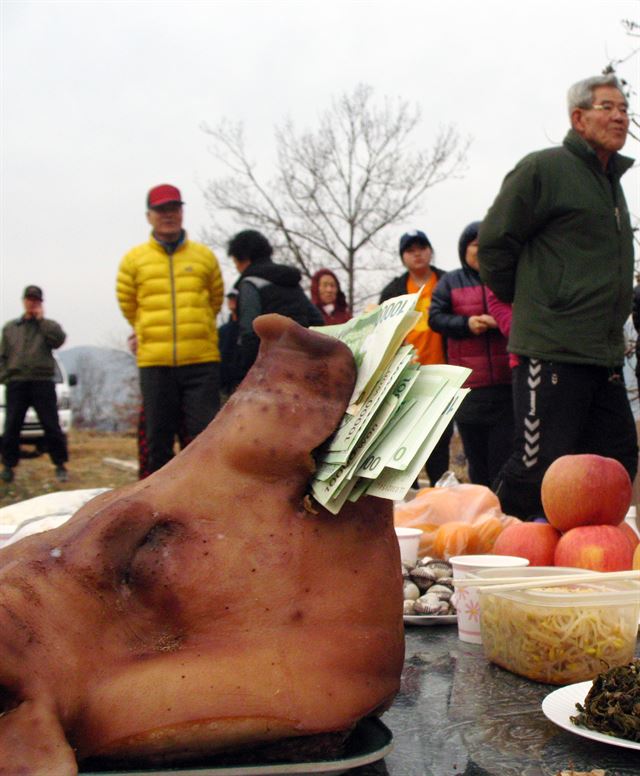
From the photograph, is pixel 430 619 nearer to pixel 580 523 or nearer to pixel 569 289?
pixel 580 523

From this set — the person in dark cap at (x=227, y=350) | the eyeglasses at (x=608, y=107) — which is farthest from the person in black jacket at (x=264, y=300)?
the eyeglasses at (x=608, y=107)

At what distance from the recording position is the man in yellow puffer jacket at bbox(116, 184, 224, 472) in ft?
17.3

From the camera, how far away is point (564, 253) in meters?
3.19

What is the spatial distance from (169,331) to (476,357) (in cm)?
189

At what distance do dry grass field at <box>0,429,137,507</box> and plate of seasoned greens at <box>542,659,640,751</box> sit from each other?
21.7 feet

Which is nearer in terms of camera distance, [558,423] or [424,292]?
[558,423]

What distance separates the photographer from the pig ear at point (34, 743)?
0.80 meters

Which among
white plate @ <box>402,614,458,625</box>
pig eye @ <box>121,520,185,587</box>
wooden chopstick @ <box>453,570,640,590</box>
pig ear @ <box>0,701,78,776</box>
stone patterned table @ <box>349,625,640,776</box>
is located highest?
pig eye @ <box>121,520,185,587</box>

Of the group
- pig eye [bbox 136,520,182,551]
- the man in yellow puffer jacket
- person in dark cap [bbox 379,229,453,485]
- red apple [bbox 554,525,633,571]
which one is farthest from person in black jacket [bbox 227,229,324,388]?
pig eye [bbox 136,520,182,551]

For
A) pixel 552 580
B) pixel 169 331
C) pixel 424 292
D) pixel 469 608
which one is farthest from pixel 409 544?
pixel 169 331

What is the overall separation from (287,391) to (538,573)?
0.72m

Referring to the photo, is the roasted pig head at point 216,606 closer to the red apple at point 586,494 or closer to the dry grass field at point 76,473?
the red apple at point 586,494

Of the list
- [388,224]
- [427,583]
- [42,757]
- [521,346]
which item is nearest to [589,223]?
[521,346]

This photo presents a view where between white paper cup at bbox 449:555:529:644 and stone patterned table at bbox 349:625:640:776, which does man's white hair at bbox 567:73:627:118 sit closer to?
white paper cup at bbox 449:555:529:644
